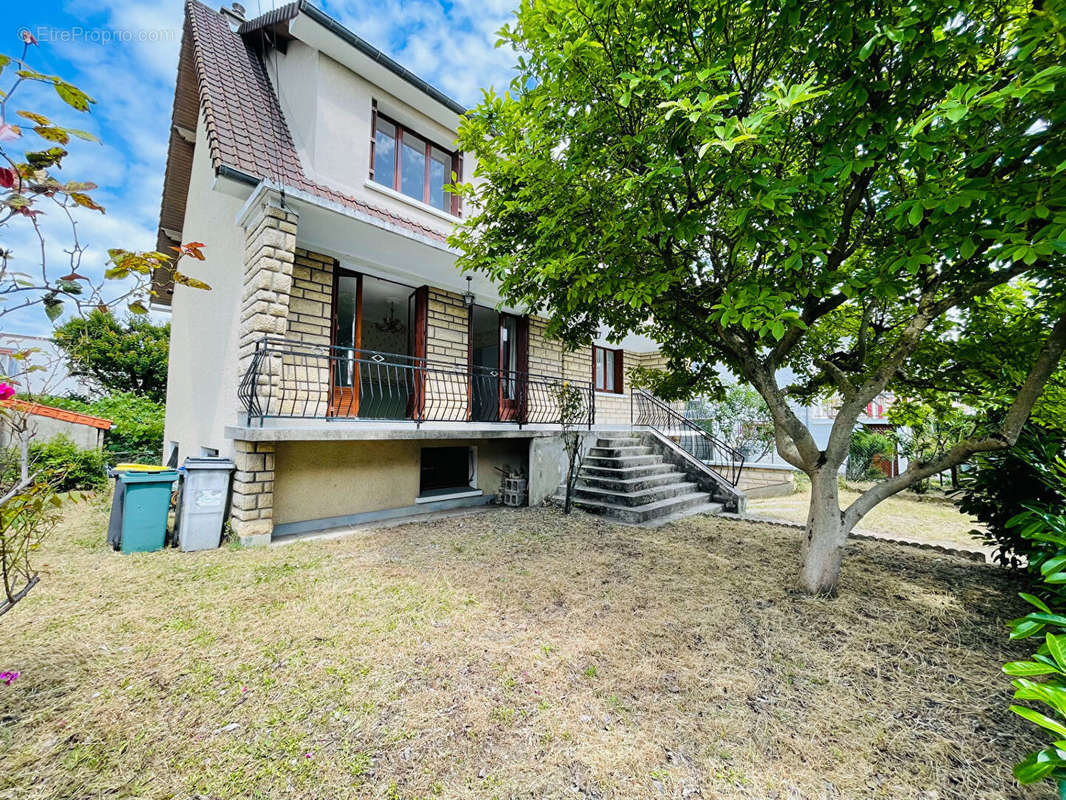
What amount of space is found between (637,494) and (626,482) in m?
0.31

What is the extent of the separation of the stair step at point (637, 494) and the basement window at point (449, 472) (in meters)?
2.12

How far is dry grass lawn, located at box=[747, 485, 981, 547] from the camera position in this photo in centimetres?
691

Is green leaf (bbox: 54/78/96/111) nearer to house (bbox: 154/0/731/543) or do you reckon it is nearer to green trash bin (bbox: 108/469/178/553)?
house (bbox: 154/0/731/543)

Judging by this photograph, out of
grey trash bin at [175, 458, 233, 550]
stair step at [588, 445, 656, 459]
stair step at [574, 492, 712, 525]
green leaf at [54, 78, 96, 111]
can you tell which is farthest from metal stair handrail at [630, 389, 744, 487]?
green leaf at [54, 78, 96, 111]

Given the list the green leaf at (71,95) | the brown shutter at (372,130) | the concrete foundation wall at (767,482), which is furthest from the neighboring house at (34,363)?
the concrete foundation wall at (767,482)

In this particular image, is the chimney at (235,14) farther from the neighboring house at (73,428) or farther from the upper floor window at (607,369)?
the upper floor window at (607,369)

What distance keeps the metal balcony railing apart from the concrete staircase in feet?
3.40

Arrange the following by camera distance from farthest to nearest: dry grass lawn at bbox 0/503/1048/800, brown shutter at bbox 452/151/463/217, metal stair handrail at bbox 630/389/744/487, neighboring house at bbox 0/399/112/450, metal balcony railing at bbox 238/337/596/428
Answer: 1. metal stair handrail at bbox 630/389/744/487
2. neighboring house at bbox 0/399/112/450
3. brown shutter at bbox 452/151/463/217
4. metal balcony railing at bbox 238/337/596/428
5. dry grass lawn at bbox 0/503/1048/800

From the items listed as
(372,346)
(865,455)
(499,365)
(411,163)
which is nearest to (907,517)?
(865,455)

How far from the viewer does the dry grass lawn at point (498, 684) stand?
1883 mm

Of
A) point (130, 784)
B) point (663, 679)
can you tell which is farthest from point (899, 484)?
point (130, 784)

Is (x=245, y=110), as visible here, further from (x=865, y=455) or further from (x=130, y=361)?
(x=865, y=455)

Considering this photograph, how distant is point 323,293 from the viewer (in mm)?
6297

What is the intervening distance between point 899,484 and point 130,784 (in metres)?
5.26
